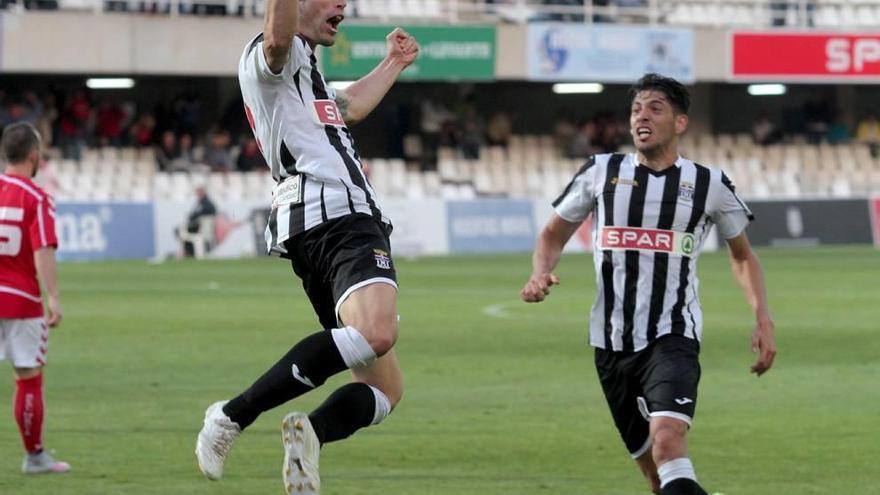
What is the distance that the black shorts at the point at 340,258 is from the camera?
6801 millimetres

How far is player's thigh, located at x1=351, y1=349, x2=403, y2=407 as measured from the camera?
7.19m

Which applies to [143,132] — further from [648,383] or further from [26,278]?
[648,383]

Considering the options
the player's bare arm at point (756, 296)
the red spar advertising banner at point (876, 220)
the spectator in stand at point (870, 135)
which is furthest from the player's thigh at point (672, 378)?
the spectator in stand at point (870, 135)

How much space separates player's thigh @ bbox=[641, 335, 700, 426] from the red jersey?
3.92 metres

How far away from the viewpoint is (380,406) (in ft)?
23.2

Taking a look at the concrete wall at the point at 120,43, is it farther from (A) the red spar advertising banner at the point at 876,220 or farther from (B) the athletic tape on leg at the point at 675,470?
(B) the athletic tape on leg at the point at 675,470

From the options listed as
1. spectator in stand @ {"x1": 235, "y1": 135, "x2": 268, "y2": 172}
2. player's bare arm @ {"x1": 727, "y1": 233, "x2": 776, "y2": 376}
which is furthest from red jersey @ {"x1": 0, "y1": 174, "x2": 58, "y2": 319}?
spectator in stand @ {"x1": 235, "y1": 135, "x2": 268, "y2": 172}

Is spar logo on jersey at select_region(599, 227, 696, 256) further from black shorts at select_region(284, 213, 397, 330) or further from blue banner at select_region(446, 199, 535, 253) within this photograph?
blue banner at select_region(446, 199, 535, 253)

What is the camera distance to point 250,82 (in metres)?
7.05

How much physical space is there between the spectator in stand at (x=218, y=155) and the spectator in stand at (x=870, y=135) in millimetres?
17570

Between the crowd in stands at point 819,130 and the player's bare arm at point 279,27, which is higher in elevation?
the player's bare arm at point 279,27

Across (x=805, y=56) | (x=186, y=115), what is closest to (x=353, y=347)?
(x=186, y=115)

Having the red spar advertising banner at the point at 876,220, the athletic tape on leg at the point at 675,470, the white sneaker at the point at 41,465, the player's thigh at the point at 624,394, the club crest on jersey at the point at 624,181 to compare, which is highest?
the club crest on jersey at the point at 624,181

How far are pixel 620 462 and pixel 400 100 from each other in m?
34.1
